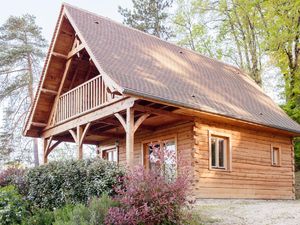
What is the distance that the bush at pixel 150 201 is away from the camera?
304 inches

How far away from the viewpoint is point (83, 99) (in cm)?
1405

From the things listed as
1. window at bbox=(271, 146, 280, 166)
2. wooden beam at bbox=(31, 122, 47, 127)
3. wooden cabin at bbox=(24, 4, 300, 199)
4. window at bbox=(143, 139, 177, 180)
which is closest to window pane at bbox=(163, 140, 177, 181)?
window at bbox=(143, 139, 177, 180)

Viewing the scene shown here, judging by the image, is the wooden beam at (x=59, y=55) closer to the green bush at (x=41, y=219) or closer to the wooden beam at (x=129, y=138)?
the wooden beam at (x=129, y=138)

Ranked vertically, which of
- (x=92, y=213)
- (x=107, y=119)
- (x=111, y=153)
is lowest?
(x=92, y=213)

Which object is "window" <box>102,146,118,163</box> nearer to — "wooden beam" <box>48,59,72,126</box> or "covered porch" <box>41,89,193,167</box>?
"covered porch" <box>41,89,193,167</box>

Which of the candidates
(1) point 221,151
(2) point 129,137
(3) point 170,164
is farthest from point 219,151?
(3) point 170,164

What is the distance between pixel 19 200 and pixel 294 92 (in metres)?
15.2

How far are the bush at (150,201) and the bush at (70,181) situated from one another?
114cm

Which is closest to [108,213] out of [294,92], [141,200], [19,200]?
[141,200]

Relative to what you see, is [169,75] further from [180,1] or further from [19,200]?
[180,1]

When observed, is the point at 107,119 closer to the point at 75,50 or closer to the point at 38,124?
the point at 75,50

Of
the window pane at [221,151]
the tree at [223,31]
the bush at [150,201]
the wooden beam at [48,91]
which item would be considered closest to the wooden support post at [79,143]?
the wooden beam at [48,91]

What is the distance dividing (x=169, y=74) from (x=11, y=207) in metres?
6.49

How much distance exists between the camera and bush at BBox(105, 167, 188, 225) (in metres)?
7.72
